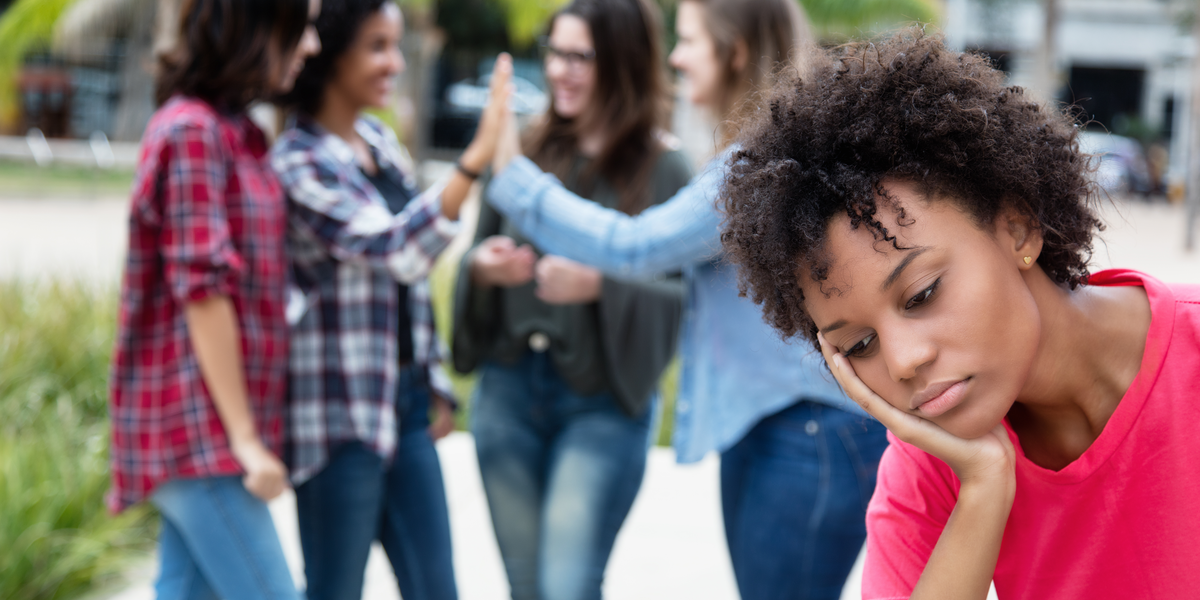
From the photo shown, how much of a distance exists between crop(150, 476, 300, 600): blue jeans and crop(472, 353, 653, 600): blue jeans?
604 millimetres

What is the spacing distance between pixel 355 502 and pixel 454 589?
404mm

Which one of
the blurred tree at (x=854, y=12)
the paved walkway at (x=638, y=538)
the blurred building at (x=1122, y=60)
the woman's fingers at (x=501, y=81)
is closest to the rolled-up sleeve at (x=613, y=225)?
the woman's fingers at (x=501, y=81)

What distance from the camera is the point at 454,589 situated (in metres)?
2.62

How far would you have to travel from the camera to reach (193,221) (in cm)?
208

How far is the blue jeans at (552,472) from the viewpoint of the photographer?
244cm

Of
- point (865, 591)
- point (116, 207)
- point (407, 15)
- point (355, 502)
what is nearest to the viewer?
point (865, 591)

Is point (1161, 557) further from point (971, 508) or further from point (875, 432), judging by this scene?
point (875, 432)

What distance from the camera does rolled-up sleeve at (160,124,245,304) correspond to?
2.06 metres

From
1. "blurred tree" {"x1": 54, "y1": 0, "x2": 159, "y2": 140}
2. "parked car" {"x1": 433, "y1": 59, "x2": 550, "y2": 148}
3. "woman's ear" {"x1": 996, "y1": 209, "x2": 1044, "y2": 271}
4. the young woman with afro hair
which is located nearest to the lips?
the young woman with afro hair

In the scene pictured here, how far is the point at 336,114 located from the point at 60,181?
18.1 m

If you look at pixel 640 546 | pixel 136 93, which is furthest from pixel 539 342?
pixel 136 93

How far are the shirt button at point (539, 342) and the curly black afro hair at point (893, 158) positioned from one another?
1.23 m

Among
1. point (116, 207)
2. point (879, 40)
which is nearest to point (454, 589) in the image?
point (879, 40)

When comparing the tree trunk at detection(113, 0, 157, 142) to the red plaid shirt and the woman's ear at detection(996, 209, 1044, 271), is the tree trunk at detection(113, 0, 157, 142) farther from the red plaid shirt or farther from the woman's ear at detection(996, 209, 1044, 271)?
the woman's ear at detection(996, 209, 1044, 271)
